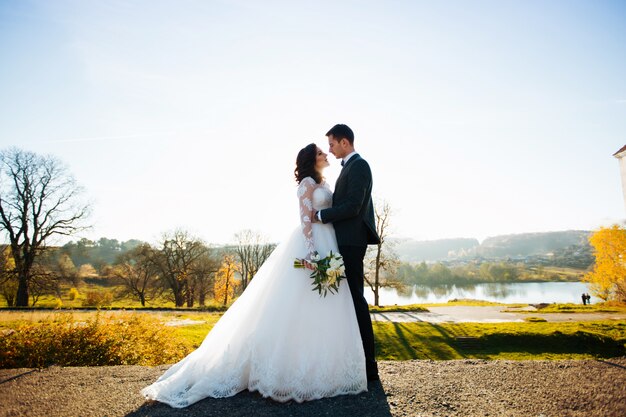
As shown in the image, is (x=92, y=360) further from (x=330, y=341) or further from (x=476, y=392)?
(x=476, y=392)

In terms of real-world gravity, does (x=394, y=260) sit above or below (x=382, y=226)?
below

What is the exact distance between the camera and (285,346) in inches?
132

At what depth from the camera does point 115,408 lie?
316 cm

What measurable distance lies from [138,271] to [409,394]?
130 ft

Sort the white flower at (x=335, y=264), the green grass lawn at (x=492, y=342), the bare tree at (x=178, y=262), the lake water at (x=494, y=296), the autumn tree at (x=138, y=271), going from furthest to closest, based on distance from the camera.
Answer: the lake water at (x=494, y=296), the bare tree at (x=178, y=262), the autumn tree at (x=138, y=271), the green grass lawn at (x=492, y=342), the white flower at (x=335, y=264)

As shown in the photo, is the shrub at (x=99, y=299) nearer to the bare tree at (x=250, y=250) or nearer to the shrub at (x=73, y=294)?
the shrub at (x=73, y=294)

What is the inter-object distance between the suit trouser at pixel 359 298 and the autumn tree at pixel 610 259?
4455 cm

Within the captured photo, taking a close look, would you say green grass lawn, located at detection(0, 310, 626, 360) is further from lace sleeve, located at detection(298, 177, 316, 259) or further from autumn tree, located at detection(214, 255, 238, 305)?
autumn tree, located at detection(214, 255, 238, 305)

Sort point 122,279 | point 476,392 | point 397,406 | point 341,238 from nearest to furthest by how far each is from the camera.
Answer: point 397,406
point 476,392
point 341,238
point 122,279

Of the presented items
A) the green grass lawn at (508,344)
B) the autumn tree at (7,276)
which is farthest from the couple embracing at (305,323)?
the autumn tree at (7,276)

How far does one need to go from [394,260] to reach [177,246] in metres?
25.0

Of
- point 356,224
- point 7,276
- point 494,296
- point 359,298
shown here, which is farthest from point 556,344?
point 494,296

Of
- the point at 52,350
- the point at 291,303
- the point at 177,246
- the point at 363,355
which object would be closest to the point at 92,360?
the point at 52,350

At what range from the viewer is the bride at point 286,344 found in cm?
322
